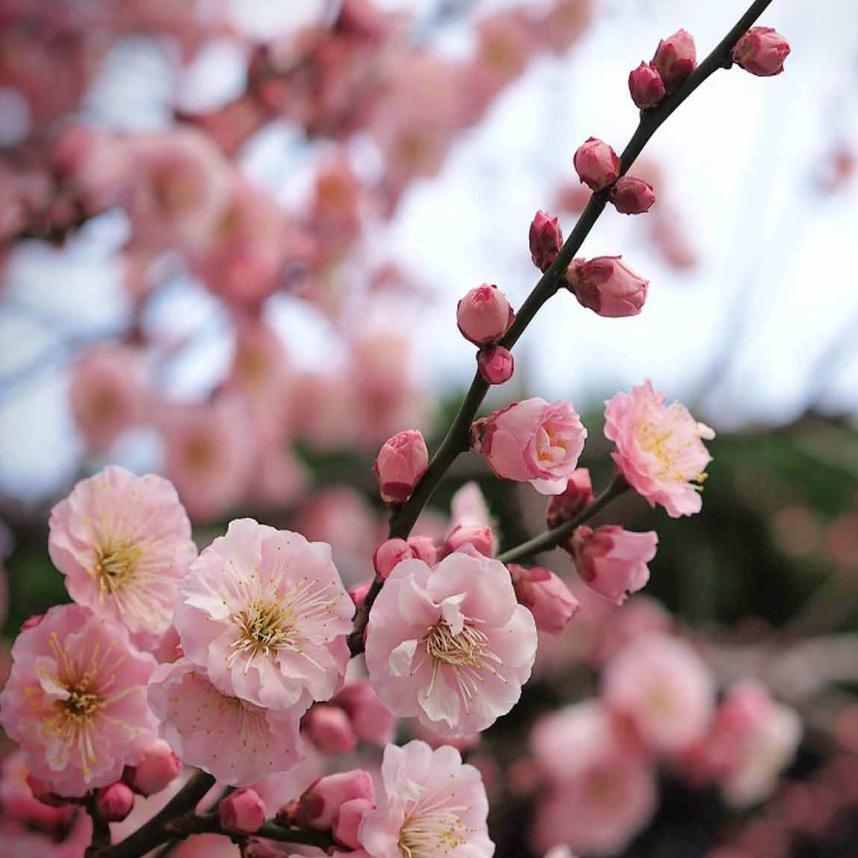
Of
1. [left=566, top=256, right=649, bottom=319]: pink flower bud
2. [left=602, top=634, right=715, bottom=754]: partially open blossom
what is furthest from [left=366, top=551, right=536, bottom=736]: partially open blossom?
[left=602, top=634, right=715, bottom=754]: partially open blossom

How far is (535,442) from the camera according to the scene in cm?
45

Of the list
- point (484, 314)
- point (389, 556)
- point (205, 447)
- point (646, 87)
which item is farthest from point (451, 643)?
point (205, 447)

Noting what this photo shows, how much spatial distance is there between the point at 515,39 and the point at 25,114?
0.99 m

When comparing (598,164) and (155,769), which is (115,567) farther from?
(598,164)

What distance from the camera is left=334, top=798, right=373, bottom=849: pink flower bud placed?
48cm

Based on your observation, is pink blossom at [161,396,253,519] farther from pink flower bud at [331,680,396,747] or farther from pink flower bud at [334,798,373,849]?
pink flower bud at [334,798,373,849]

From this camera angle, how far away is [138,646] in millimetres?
529

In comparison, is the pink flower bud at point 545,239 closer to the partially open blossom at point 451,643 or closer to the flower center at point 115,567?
the partially open blossom at point 451,643

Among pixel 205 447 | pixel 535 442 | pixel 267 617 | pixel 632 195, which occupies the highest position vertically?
pixel 632 195

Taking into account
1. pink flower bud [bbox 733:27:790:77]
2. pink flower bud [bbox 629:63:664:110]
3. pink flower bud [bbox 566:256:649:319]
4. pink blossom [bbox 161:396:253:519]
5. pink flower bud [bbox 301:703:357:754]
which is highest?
pink flower bud [bbox 733:27:790:77]

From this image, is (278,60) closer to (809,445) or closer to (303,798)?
(303,798)

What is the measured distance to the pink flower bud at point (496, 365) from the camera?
17.3 inches

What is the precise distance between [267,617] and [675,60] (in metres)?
0.32

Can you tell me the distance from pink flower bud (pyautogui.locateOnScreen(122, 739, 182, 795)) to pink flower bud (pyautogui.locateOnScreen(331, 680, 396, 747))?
0.40ft
